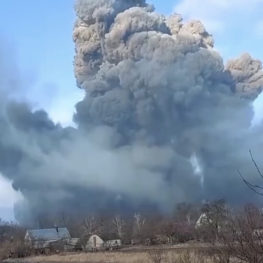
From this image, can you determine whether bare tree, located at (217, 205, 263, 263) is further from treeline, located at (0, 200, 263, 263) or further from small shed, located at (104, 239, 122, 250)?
small shed, located at (104, 239, 122, 250)

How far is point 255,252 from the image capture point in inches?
216

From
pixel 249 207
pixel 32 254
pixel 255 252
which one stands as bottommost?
pixel 255 252

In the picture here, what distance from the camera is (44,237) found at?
225ft

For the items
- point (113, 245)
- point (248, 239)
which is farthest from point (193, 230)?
point (248, 239)

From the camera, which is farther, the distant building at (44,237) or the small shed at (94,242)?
the distant building at (44,237)

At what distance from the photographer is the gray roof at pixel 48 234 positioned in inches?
2666

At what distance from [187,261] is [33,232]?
59869 millimetres

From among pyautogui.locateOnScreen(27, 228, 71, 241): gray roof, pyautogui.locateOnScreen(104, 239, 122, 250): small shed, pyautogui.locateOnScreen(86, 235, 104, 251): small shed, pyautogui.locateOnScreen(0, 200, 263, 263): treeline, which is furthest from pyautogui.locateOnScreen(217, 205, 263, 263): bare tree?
pyautogui.locateOnScreen(27, 228, 71, 241): gray roof

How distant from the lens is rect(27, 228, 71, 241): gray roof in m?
67.7

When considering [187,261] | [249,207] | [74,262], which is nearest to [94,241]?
[74,262]

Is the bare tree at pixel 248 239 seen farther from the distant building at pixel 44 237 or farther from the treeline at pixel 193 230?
the distant building at pixel 44 237

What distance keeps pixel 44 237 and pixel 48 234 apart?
2.57 meters

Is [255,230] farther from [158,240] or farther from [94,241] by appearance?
[94,241]

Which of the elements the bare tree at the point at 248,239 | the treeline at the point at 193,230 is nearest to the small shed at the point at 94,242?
the treeline at the point at 193,230
